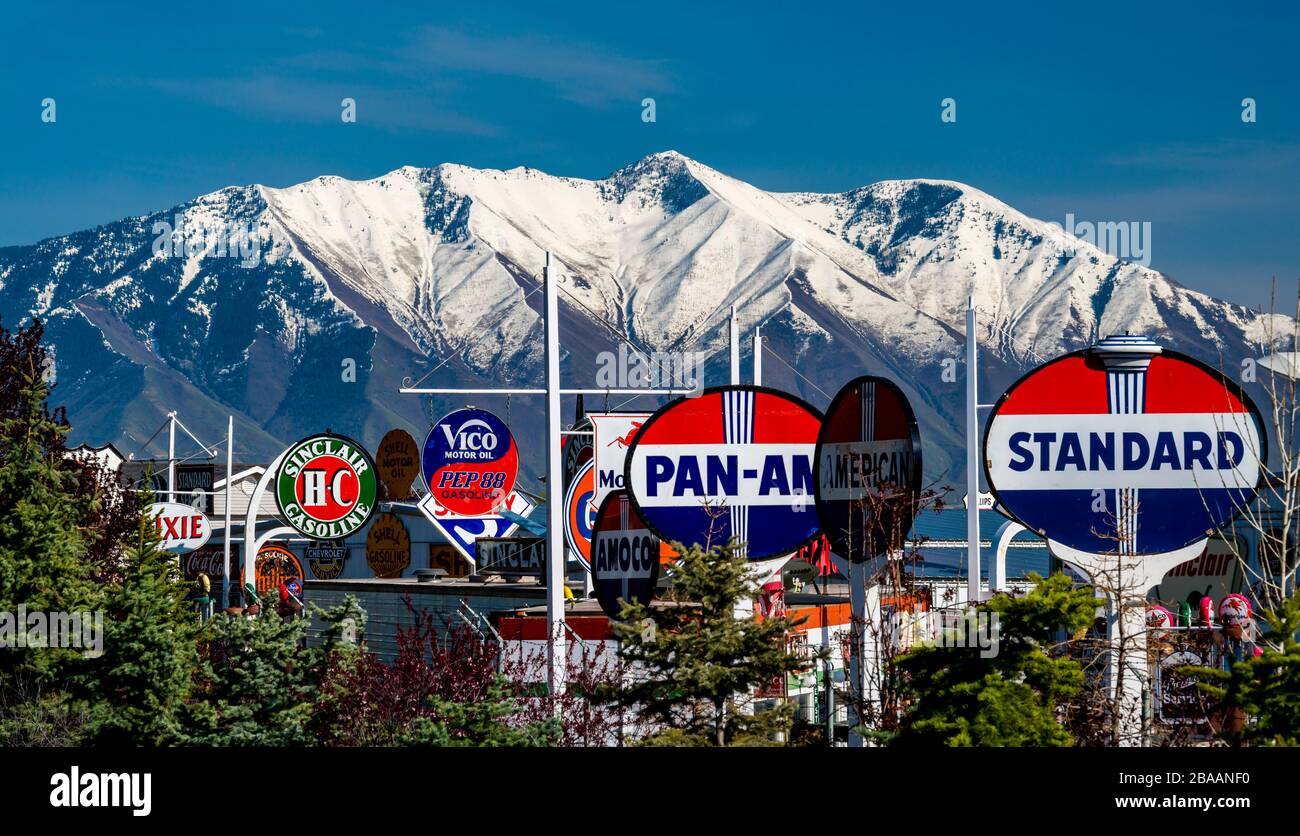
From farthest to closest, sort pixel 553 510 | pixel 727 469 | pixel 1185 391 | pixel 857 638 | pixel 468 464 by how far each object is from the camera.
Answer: pixel 468 464 < pixel 553 510 < pixel 727 469 < pixel 857 638 < pixel 1185 391

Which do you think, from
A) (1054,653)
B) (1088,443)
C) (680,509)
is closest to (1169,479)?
(1088,443)

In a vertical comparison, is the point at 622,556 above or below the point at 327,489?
below

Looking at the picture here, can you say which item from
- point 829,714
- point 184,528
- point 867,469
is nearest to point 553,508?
point 829,714

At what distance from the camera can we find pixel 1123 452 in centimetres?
1692

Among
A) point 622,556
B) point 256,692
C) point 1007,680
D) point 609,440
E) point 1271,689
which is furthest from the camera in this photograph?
point 609,440

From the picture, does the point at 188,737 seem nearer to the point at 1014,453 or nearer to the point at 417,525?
the point at 1014,453

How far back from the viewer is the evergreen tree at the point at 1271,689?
12070 millimetres

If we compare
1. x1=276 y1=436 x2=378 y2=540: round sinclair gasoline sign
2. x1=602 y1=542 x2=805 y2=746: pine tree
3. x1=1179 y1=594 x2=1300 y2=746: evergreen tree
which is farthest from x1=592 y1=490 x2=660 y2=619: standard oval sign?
x1=276 y1=436 x2=378 y2=540: round sinclair gasoline sign

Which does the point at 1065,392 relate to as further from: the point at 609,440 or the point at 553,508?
the point at 609,440

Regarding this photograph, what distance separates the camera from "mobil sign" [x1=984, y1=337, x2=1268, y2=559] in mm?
16875

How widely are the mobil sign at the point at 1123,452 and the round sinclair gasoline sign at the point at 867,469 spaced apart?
1007 millimetres

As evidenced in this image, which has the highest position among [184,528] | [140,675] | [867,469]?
[867,469]

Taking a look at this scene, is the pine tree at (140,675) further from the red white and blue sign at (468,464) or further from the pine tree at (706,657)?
the red white and blue sign at (468,464)

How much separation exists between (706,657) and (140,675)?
708cm
